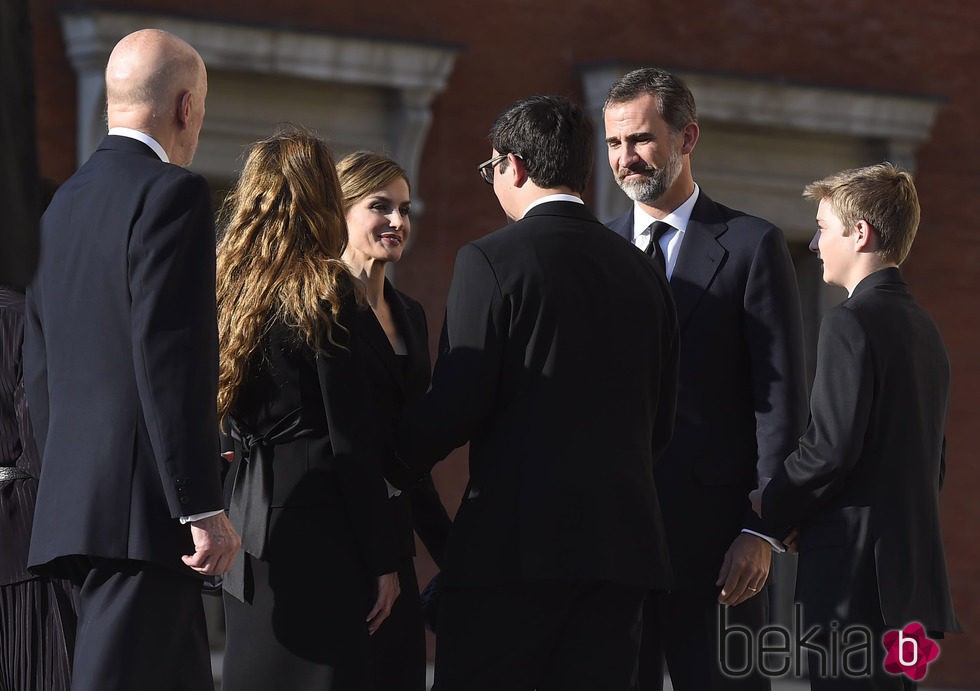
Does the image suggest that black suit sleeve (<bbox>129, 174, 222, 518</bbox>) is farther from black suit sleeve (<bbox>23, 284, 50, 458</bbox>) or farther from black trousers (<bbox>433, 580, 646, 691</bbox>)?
black trousers (<bbox>433, 580, 646, 691</bbox>)

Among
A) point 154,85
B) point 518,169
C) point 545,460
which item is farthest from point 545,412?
point 154,85

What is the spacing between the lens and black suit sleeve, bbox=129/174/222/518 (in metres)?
3.47

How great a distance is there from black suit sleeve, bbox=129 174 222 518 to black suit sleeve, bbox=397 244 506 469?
45cm

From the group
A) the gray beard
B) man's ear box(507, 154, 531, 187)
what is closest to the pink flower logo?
the gray beard

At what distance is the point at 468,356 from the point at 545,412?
0.19m

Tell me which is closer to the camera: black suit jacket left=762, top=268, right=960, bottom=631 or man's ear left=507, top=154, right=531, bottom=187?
man's ear left=507, top=154, right=531, bottom=187

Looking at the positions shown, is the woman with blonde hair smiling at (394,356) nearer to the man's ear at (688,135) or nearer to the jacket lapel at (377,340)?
the jacket lapel at (377,340)

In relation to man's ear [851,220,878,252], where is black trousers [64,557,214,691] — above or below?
below

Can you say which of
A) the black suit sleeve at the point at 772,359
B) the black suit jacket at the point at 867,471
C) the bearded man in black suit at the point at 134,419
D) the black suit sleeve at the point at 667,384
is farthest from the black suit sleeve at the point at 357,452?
the black suit jacket at the point at 867,471

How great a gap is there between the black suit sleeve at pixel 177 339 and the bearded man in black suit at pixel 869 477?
1.42 m

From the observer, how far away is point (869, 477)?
175 inches

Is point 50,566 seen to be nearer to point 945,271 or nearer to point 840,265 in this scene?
point 840,265

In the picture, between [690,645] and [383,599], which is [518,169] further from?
[690,645]

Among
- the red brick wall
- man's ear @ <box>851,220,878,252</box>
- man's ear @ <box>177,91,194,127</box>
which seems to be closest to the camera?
man's ear @ <box>177,91,194,127</box>
